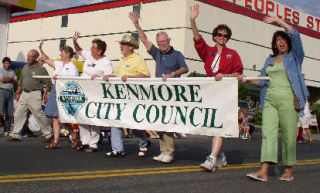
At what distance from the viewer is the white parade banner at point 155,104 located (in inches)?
259

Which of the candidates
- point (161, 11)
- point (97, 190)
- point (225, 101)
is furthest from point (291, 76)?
point (161, 11)

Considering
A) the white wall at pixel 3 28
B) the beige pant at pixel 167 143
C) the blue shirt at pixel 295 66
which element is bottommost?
the beige pant at pixel 167 143

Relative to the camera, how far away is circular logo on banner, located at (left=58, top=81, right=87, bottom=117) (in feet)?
27.7

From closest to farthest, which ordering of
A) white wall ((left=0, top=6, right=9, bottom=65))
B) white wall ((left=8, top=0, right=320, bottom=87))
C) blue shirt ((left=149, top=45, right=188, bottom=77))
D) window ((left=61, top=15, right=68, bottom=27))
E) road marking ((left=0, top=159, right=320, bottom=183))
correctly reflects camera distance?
road marking ((left=0, top=159, right=320, bottom=183))
blue shirt ((left=149, top=45, right=188, bottom=77))
white wall ((left=0, top=6, right=9, bottom=65))
white wall ((left=8, top=0, right=320, bottom=87))
window ((left=61, top=15, right=68, bottom=27))

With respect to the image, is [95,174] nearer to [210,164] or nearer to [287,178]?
[210,164]

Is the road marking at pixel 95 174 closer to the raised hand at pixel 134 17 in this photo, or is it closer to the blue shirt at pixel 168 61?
the blue shirt at pixel 168 61

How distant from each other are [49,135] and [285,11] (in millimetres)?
Answer: 42892

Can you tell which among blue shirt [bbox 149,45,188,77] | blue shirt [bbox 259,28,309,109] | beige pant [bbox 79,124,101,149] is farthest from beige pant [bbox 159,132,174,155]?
blue shirt [bbox 259,28,309,109]

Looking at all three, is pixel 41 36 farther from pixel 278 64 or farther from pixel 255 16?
pixel 278 64

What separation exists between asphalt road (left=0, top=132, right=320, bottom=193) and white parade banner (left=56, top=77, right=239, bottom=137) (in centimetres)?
63

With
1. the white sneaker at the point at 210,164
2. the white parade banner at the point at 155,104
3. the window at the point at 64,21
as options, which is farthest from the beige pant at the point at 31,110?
the window at the point at 64,21

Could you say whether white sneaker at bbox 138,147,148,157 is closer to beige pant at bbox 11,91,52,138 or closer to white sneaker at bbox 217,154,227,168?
white sneaker at bbox 217,154,227,168

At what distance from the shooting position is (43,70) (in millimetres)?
10188

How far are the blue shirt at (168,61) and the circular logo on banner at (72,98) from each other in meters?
1.67
